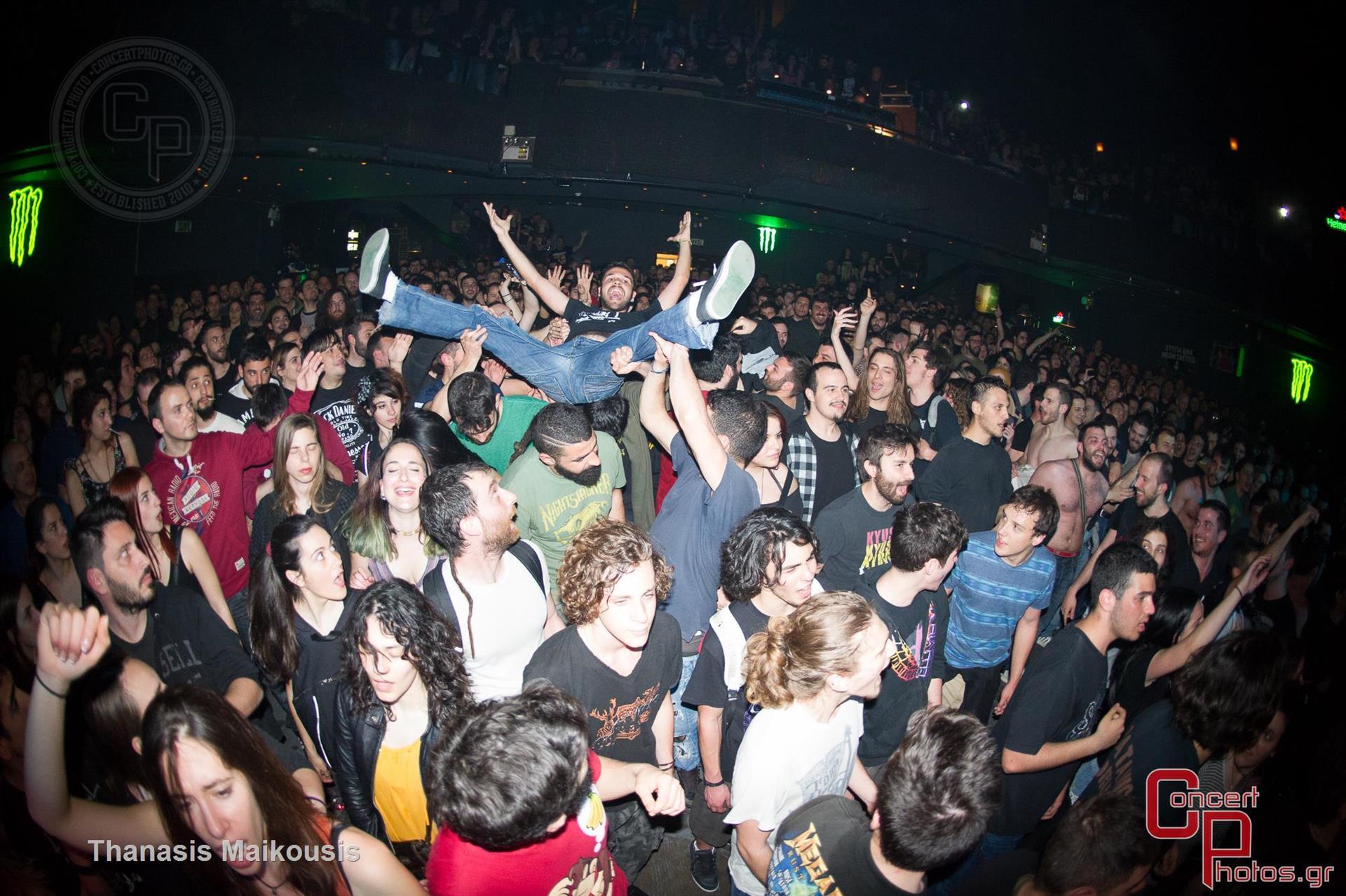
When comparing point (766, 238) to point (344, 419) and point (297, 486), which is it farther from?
point (297, 486)

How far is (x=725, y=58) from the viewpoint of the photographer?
12.8m

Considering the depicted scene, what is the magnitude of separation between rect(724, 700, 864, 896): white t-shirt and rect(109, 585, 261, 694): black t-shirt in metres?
1.65

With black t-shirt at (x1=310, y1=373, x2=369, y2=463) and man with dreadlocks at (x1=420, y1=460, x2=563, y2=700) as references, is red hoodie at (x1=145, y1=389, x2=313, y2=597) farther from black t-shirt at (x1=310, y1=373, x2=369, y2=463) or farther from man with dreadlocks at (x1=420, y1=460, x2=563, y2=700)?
man with dreadlocks at (x1=420, y1=460, x2=563, y2=700)

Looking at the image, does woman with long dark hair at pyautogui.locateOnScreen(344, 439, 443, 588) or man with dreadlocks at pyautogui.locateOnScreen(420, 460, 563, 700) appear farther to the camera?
woman with long dark hair at pyautogui.locateOnScreen(344, 439, 443, 588)

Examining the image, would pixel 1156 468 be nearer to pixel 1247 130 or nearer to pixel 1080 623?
pixel 1080 623

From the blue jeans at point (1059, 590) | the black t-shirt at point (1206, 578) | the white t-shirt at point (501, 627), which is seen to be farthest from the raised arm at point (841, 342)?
the white t-shirt at point (501, 627)

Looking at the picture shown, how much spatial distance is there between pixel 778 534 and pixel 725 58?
1261 centimetres

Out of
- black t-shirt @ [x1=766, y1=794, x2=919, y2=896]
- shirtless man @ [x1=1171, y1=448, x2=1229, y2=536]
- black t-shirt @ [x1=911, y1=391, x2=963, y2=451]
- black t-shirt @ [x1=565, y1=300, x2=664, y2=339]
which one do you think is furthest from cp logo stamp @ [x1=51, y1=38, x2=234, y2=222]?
shirtless man @ [x1=1171, y1=448, x2=1229, y2=536]

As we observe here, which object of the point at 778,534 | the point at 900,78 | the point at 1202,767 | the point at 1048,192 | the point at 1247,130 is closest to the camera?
the point at 1202,767

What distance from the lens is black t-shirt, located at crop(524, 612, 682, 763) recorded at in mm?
2092

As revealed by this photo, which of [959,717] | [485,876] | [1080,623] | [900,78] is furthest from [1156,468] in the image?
[900,78]

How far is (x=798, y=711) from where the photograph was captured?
1961mm

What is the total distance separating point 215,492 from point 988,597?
137 inches

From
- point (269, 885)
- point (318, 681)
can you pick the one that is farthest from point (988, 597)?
point (269, 885)
